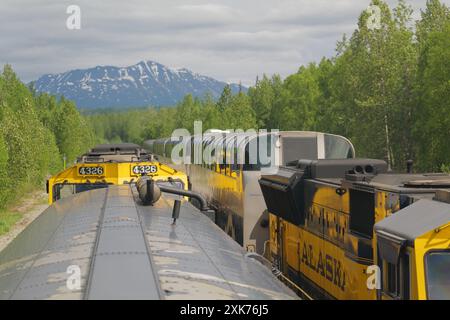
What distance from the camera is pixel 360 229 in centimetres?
1045

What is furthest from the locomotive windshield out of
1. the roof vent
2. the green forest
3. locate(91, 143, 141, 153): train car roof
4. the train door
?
the green forest

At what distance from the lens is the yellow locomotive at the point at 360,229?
7562 mm

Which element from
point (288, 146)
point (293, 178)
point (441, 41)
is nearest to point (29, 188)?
point (441, 41)

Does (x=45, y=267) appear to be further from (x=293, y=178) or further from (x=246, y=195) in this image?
(x=246, y=195)

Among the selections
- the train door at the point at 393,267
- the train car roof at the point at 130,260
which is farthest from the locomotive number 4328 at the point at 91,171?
the train door at the point at 393,267

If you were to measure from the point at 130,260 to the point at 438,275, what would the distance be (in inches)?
124

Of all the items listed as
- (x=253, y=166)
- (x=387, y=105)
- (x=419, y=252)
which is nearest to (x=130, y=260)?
(x=419, y=252)

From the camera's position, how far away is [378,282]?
8.84 m

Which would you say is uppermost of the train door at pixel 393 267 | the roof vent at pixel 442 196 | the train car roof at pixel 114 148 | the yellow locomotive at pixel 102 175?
the train car roof at pixel 114 148

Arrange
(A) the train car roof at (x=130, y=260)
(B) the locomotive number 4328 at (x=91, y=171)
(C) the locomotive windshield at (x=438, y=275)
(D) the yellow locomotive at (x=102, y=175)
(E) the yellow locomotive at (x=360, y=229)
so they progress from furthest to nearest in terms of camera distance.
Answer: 1. (B) the locomotive number 4328 at (x=91, y=171)
2. (D) the yellow locomotive at (x=102, y=175)
3. (E) the yellow locomotive at (x=360, y=229)
4. (C) the locomotive windshield at (x=438, y=275)
5. (A) the train car roof at (x=130, y=260)

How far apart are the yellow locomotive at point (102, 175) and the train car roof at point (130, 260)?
23.3ft

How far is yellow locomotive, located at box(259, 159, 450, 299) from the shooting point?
298 inches

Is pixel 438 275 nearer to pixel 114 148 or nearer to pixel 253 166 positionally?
pixel 253 166

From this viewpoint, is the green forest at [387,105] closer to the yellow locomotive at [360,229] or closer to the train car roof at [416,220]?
the yellow locomotive at [360,229]
